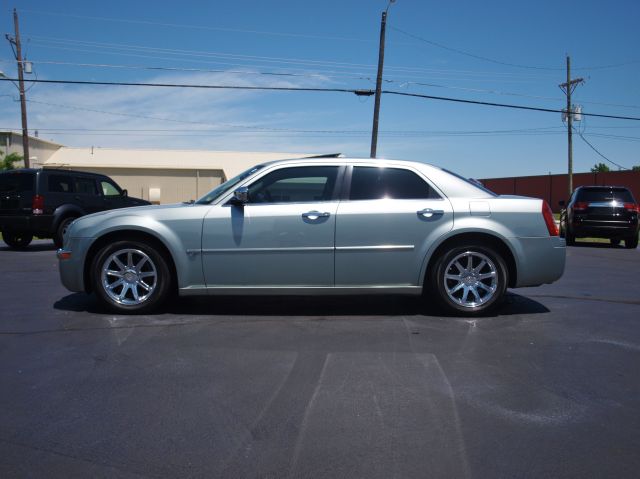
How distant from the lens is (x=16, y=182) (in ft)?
41.9

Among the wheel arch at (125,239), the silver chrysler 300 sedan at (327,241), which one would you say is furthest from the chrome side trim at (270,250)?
the wheel arch at (125,239)

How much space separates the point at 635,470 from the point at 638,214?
14.1 meters

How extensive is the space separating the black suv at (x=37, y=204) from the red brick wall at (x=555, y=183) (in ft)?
94.2

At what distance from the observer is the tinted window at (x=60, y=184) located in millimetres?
13031

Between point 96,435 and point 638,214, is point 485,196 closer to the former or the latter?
point 96,435

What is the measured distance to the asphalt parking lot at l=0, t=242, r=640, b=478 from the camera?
2.82m

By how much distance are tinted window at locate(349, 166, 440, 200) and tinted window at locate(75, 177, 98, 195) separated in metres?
10.1

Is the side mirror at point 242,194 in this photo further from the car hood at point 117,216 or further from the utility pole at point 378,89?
the utility pole at point 378,89

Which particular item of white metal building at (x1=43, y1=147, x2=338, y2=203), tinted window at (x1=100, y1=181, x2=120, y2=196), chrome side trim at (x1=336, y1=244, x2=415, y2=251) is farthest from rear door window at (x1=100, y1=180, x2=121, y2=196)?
white metal building at (x1=43, y1=147, x2=338, y2=203)

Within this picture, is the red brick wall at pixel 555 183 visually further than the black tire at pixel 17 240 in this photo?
Yes

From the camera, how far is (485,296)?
19.0ft

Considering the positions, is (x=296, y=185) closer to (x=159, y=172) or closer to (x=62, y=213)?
(x=62, y=213)

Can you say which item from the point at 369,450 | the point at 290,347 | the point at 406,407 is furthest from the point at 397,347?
the point at 369,450

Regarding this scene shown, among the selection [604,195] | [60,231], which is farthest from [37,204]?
[604,195]
